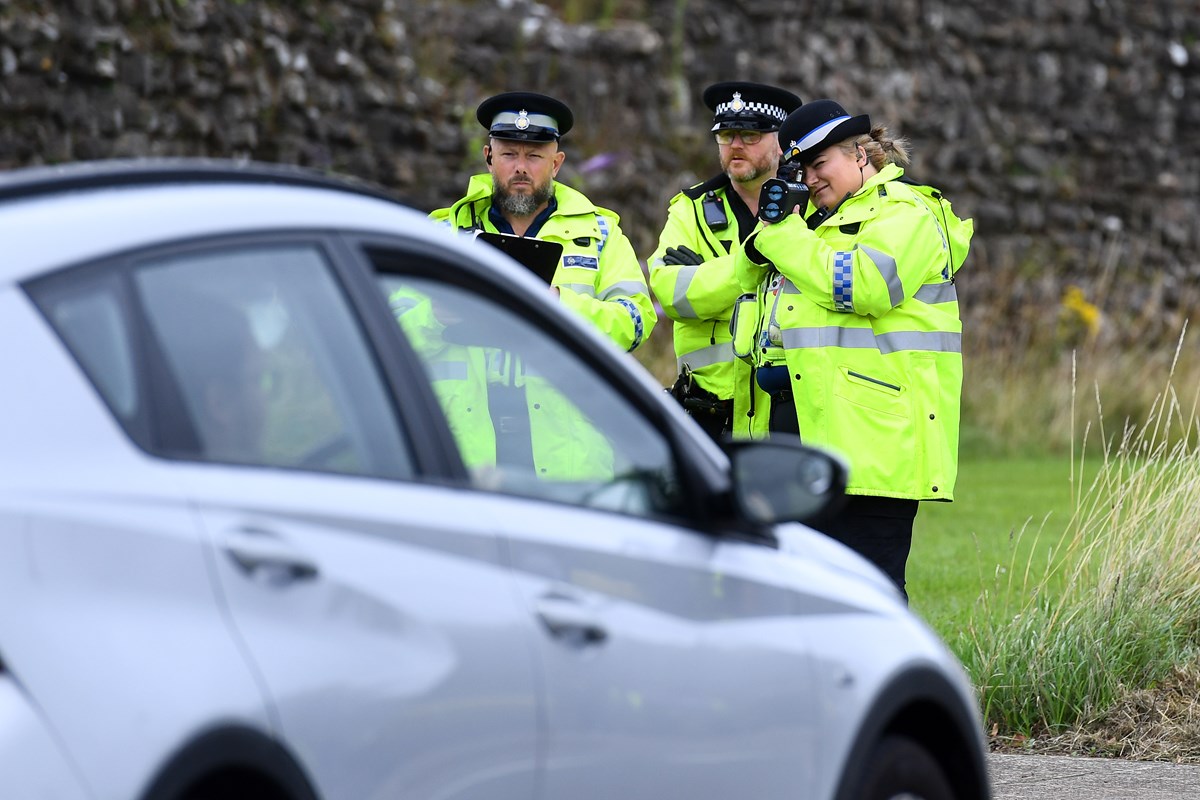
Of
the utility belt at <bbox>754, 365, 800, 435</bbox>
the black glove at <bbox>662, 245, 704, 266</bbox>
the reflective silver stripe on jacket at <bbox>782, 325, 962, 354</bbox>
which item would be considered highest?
the black glove at <bbox>662, 245, 704, 266</bbox>

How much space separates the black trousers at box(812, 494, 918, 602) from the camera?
20.3 ft

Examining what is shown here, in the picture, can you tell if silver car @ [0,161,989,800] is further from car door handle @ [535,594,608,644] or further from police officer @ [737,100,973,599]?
police officer @ [737,100,973,599]

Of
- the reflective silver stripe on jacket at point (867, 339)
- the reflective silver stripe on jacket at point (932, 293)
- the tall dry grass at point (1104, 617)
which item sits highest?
the reflective silver stripe on jacket at point (932, 293)

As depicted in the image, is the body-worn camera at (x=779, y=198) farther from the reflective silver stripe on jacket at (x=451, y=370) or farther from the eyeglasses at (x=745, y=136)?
the reflective silver stripe on jacket at (x=451, y=370)

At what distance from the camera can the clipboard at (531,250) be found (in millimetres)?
6350

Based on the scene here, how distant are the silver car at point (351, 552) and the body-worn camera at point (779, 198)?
7.91 feet

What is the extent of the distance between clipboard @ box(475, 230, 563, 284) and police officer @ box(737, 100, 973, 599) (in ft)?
2.08

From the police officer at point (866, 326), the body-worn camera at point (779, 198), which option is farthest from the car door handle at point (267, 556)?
the body-worn camera at point (779, 198)

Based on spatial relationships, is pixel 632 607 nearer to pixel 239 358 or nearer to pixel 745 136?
pixel 239 358

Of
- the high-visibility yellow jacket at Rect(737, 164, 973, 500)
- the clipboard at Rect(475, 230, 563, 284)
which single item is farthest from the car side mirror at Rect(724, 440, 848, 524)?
the clipboard at Rect(475, 230, 563, 284)

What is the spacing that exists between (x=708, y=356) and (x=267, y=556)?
4400 millimetres

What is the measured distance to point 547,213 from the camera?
6672mm

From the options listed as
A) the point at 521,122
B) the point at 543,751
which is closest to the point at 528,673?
the point at 543,751

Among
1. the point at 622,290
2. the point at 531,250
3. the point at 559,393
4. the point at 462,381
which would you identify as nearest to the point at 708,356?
the point at 622,290
